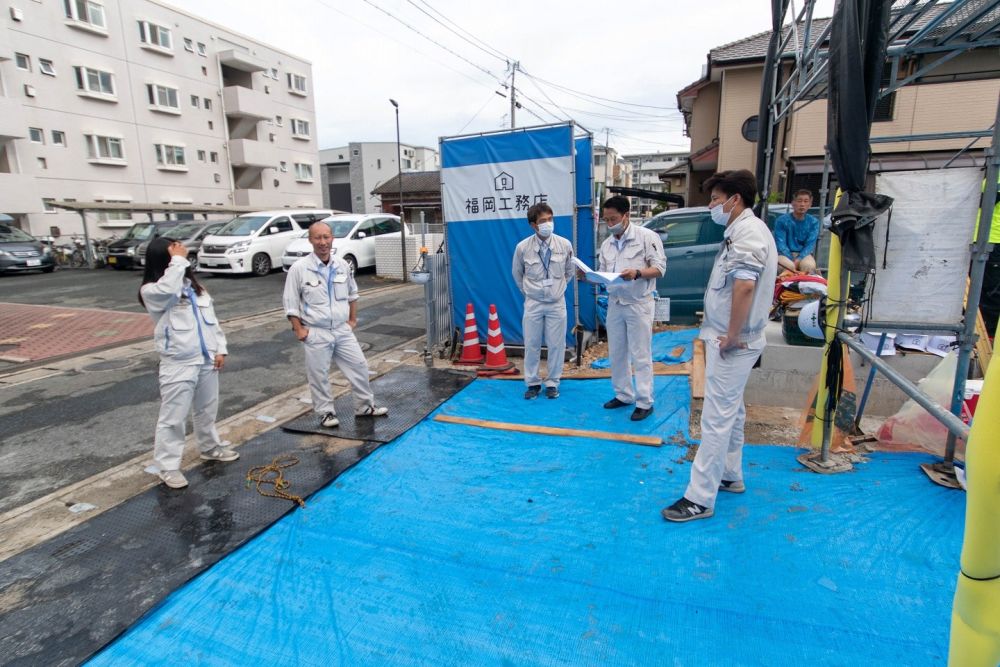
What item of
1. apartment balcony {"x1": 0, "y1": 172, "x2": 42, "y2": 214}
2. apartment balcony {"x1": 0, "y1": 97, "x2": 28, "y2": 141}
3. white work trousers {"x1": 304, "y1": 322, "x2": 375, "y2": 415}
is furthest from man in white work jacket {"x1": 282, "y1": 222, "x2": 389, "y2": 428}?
apartment balcony {"x1": 0, "y1": 97, "x2": 28, "y2": 141}

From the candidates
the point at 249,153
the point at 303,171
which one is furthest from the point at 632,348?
the point at 303,171

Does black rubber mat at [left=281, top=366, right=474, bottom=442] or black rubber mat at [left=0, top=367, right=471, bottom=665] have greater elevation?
black rubber mat at [left=281, top=366, right=474, bottom=442]

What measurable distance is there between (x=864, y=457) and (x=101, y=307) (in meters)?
12.3

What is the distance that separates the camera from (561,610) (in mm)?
2289

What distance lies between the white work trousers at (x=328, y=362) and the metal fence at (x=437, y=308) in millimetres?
1723

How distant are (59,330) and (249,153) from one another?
70.4ft

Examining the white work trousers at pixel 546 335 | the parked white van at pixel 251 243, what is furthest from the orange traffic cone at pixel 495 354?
the parked white van at pixel 251 243

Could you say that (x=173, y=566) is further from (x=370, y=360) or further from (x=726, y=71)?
(x=726, y=71)

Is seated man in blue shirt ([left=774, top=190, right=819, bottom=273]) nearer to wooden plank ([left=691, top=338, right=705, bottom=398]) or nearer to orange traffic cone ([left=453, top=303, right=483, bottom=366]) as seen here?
wooden plank ([left=691, top=338, right=705, bottom=398])

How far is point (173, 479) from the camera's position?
3463 mm

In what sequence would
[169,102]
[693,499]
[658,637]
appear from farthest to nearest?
[169,102] → [693,499] → [658,637]

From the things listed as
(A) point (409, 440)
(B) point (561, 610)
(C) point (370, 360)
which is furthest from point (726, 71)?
(B) point (561, 610)

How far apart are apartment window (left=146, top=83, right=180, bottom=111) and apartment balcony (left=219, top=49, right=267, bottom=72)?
3.52m

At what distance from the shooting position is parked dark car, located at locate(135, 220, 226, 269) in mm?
15195
